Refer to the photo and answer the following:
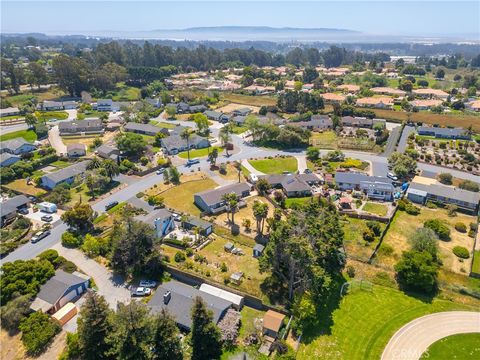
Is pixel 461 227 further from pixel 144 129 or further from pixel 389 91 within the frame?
pixel 389 91

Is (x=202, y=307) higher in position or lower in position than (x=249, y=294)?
higher

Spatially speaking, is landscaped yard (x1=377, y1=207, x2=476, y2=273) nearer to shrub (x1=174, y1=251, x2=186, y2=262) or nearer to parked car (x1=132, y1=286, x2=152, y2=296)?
shrub (x1=174, y1=251, x2=186, y2=262)

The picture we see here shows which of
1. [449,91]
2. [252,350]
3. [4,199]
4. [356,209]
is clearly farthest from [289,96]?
[252,350]

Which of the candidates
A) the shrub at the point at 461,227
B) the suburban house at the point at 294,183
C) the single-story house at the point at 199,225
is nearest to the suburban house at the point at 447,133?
the suburban house at the point at 294,183

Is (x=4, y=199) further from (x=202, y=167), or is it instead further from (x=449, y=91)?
(x=449, y=91)

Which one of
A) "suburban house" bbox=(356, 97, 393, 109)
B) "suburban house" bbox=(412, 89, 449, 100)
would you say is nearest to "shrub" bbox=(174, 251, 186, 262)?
"suburban house" bbox=(356, 97, 393, 109)

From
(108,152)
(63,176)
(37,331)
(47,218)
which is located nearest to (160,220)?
(47,218)
